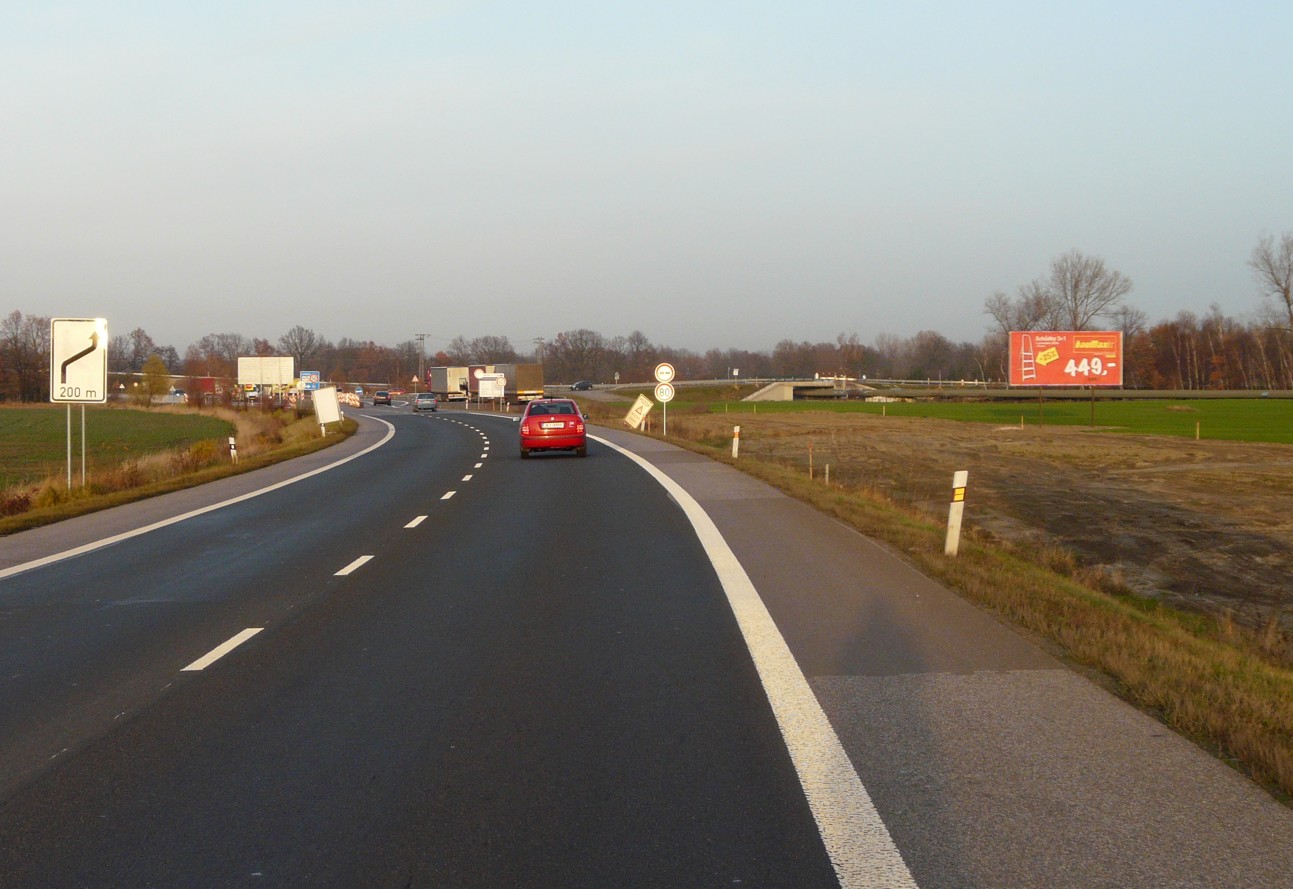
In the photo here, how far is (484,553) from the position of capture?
13836 mm

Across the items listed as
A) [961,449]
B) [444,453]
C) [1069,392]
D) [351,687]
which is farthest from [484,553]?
[1069,392]

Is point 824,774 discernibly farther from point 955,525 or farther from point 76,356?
point 76,356

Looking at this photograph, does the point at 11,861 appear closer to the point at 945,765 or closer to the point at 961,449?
the point at 945,765

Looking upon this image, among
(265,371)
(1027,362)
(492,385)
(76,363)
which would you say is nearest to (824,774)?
(76,363)

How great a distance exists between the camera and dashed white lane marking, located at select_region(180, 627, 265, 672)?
795cm

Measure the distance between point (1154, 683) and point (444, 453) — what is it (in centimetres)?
3183

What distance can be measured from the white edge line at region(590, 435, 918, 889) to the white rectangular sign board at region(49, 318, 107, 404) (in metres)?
18.9

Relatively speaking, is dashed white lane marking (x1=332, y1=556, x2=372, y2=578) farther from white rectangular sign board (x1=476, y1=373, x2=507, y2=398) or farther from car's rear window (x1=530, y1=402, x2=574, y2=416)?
white rectangular sign board (x1=476, y1=373, x2=507, y2=398)

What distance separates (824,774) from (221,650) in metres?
4.88

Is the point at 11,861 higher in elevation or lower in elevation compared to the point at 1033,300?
lower

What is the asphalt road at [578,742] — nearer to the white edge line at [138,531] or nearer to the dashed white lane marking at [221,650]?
the dashed white lane marking at [221,650]

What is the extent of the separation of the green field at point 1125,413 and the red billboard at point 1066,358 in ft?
8.49

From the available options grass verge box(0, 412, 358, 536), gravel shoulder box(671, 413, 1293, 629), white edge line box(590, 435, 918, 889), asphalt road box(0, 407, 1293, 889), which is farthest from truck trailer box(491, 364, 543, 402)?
white edge line box(590, 435, 918, 889)

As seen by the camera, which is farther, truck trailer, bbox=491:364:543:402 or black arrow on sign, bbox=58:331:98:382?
truck trailer, bbox=491:364:543:402
